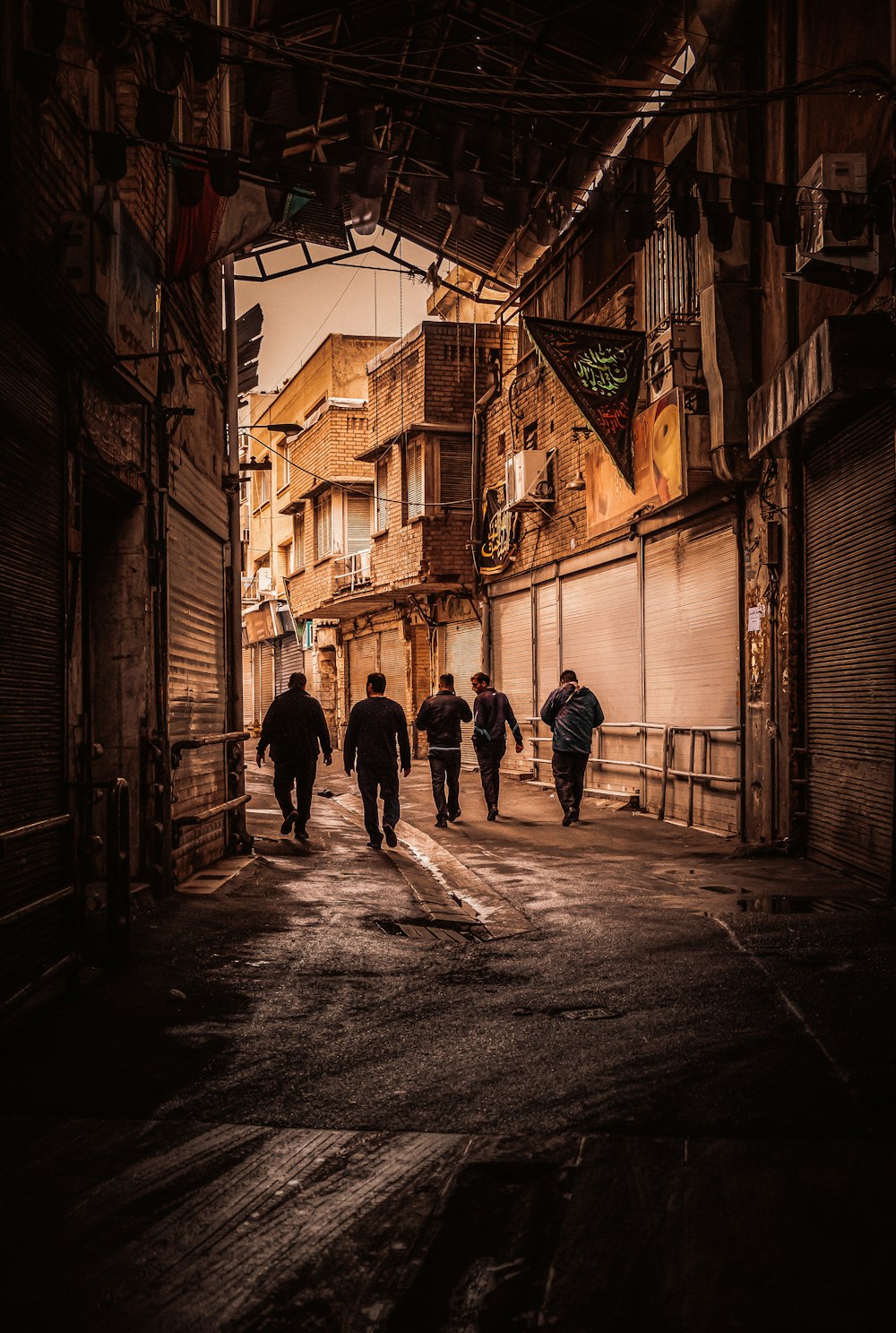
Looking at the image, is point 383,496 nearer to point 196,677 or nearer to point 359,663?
point 359,663

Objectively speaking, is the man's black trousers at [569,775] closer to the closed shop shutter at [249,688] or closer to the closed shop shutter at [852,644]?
the closed shop shutter at [852,644]

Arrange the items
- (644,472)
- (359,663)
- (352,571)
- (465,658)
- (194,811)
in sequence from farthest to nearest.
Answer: (359,663), (352,571), (465,658), (644,472), (194,811)

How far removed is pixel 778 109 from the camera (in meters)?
11.2

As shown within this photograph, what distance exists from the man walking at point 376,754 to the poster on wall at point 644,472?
4416mm

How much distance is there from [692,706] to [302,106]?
29.7 feet

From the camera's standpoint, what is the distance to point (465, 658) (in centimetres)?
2541

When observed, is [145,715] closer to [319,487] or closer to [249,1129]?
[249,1129]

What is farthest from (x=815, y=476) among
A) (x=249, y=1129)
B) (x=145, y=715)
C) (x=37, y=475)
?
(x=249, y=1129)

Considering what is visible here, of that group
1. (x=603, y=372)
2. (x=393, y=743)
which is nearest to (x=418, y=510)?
(x=603, y=372)

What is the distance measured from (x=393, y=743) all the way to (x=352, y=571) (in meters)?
18.1

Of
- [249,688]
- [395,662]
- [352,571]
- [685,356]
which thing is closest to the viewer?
[685,356]

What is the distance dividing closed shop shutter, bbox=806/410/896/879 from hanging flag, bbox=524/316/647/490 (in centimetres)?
464

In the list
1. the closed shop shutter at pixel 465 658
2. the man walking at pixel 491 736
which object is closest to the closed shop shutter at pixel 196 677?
the man walking at pixel 491 736

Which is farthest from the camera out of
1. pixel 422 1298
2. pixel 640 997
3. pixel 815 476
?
pixel 815 476
